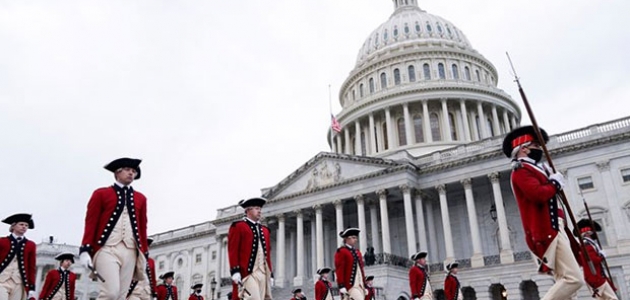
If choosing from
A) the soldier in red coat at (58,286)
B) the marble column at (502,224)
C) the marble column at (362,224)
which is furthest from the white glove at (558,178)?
the marble column at (362,224)

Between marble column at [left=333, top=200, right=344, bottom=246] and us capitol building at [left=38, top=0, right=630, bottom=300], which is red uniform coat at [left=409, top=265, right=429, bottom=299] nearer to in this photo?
us capitol building at [left=38, top=0, right=630, bottom=300]

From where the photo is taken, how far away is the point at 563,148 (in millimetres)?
38531

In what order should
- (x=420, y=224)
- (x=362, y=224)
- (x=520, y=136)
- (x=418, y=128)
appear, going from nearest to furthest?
1. (x=520, y=136)
2. (x=420, y=224)
3. (x=362, y=224)
4. (x=418, y=128)

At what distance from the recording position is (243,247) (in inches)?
398

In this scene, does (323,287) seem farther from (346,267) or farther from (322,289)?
(346,267)

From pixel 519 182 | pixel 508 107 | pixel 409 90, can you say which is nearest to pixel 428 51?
pixel 409 90

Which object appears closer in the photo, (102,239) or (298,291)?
(102,239)

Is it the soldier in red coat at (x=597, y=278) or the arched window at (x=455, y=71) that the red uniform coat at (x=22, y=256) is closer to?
the soldier in red coat at (x=597, y=278)

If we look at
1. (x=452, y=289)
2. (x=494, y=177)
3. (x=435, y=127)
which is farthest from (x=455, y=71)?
(x=452, y=289)

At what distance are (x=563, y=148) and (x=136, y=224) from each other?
37.2 metres

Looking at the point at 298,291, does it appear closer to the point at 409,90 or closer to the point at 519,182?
the point at 519,182

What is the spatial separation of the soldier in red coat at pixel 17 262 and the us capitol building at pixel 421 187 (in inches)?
1058

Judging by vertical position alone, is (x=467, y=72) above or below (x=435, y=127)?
above

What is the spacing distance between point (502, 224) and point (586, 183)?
6.73 meters
